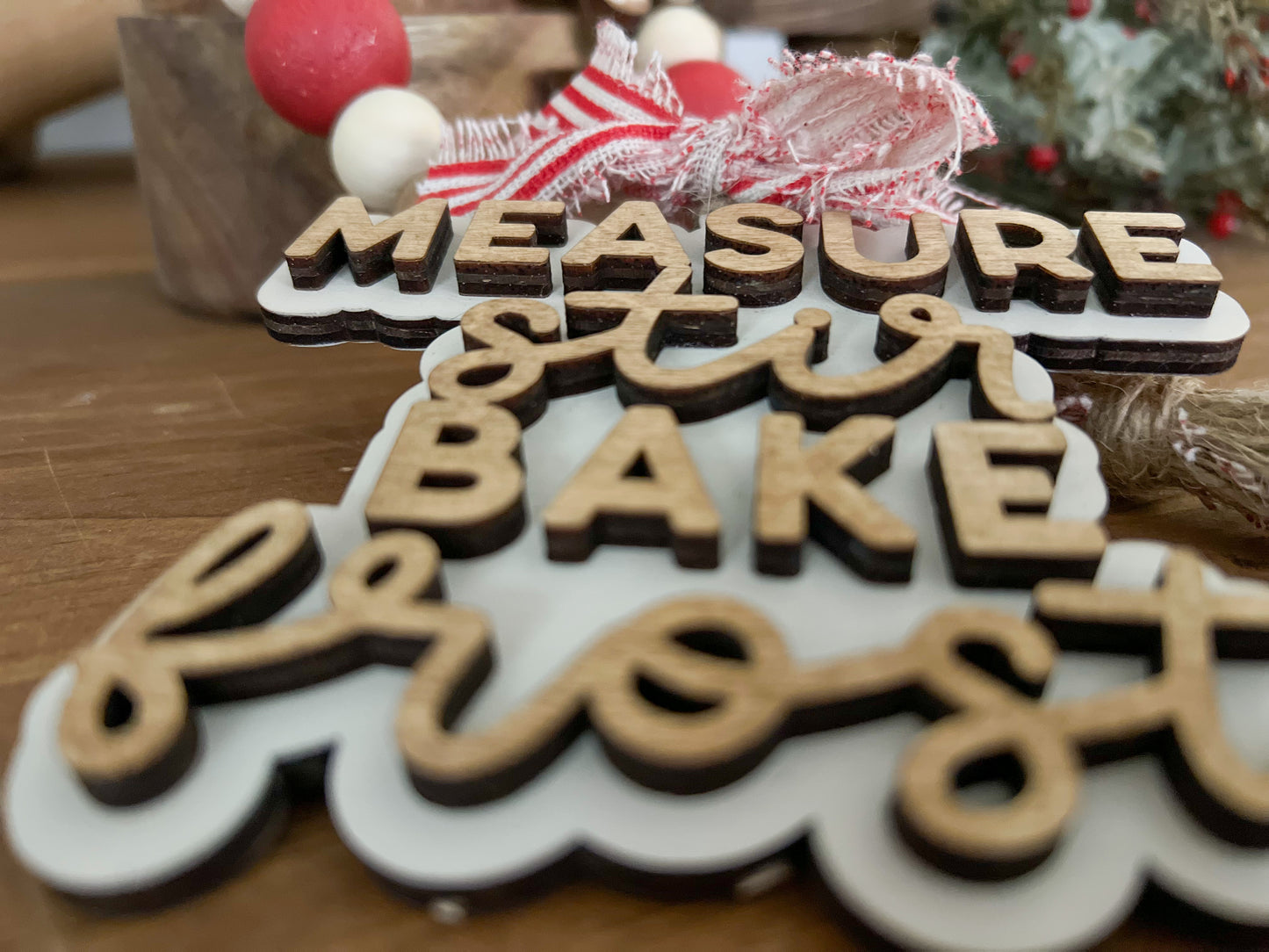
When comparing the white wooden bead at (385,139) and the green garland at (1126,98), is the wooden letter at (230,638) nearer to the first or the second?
the white wooden bead at (385,139)

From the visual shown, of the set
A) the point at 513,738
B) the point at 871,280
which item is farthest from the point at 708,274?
the point at 513,738

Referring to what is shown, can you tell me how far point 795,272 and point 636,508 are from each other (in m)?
0.21

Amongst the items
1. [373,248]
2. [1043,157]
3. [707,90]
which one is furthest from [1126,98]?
[373,248]

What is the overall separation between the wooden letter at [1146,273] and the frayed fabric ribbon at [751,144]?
0.32ft

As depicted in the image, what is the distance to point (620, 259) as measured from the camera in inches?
19.1

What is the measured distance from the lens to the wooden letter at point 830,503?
309mm

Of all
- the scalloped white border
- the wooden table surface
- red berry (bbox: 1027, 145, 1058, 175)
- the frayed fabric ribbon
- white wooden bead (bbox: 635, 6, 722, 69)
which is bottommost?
the wooden table surface

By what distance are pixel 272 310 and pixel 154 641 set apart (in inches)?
10.0

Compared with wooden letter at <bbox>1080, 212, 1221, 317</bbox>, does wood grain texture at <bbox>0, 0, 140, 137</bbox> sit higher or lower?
higher

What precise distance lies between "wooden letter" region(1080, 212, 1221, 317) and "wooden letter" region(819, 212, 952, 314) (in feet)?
0.26

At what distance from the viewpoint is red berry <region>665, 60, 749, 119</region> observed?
0.66 metres

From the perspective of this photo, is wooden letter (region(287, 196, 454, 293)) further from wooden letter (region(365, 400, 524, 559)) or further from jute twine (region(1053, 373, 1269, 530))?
jute twine (region(1053, 373, 1269, 530))

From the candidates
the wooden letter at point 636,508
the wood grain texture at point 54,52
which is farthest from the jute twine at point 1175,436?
the wood grain texture at point 54,52

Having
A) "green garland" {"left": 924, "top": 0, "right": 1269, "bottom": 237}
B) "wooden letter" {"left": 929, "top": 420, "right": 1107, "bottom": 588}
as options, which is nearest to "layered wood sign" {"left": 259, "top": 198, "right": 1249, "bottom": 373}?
"wooden letter" {"left": 929, "top": 420, "right": 1107, "bottom": 588}
